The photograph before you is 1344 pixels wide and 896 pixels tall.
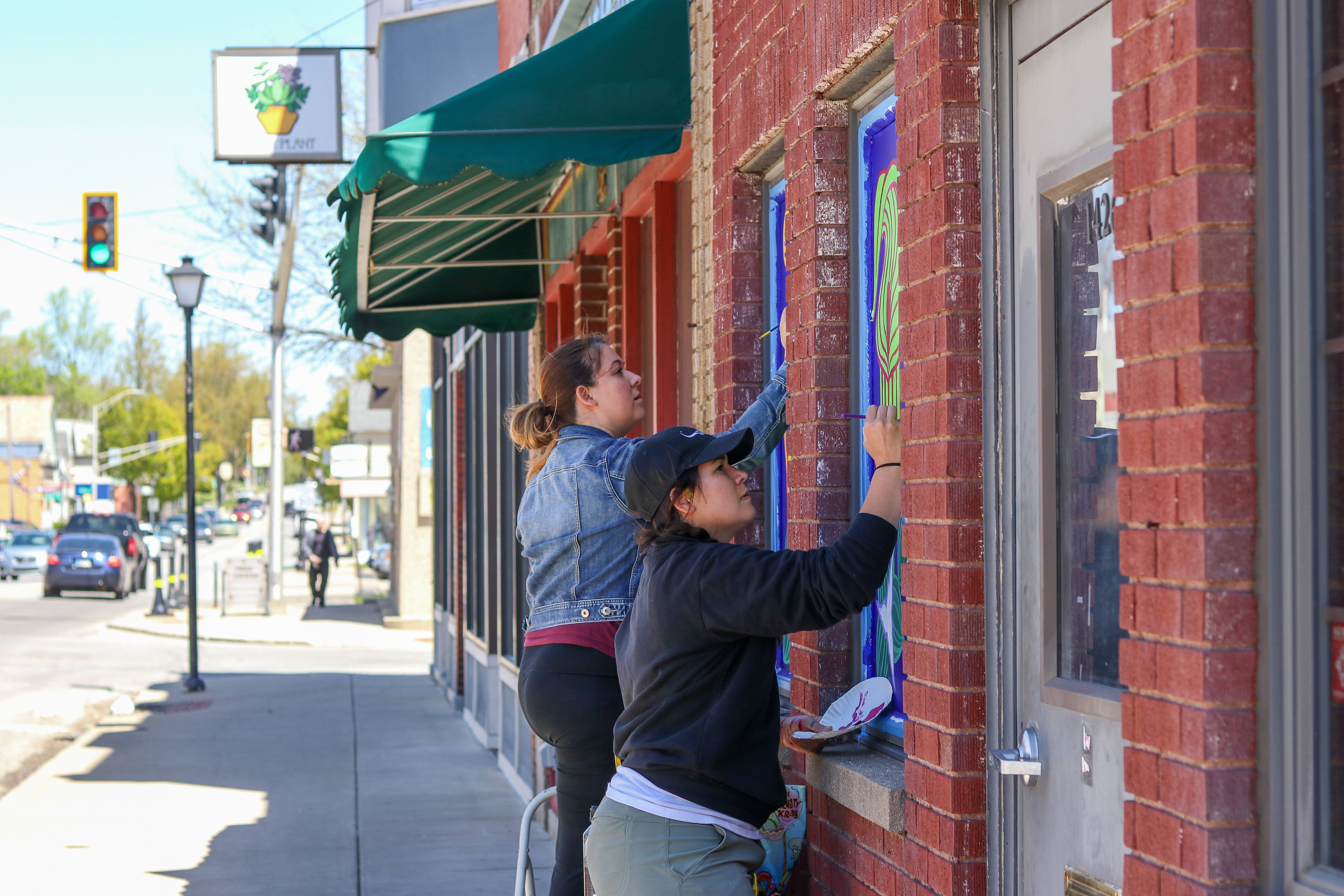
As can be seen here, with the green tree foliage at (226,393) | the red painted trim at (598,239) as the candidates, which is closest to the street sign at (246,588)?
the red painted trim at (598,239)

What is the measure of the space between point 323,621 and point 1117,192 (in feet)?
88.9

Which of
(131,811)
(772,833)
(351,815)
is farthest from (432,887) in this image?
(772,833)

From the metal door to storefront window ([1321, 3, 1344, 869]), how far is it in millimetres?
534

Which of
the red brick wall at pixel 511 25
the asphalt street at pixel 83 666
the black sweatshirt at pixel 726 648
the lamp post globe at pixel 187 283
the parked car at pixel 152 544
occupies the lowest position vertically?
the asphalt street at pixel 83 666

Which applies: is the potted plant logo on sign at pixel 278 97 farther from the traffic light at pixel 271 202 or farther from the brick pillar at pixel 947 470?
the brick pillar at pixel 947 470

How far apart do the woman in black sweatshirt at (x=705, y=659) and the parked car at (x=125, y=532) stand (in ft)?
117

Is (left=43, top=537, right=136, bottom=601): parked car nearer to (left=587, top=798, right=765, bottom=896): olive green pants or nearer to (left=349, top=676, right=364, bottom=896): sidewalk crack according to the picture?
(left=349, top=676, right=364, bottom=896): sidewalk crack

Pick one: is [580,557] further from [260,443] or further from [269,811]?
[260,443]

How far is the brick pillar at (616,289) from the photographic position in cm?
687

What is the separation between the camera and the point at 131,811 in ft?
30.5

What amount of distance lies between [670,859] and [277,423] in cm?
2723

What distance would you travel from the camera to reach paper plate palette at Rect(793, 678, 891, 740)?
357 centimetres

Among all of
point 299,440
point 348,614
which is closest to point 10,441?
point 299,440

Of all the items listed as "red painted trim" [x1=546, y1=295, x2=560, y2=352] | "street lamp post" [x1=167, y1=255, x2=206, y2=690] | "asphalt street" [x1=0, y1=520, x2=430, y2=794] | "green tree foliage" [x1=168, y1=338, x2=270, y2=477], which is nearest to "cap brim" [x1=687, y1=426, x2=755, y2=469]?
"red painted trim" [x1=546, y1=295, x2=560, y2=352]
